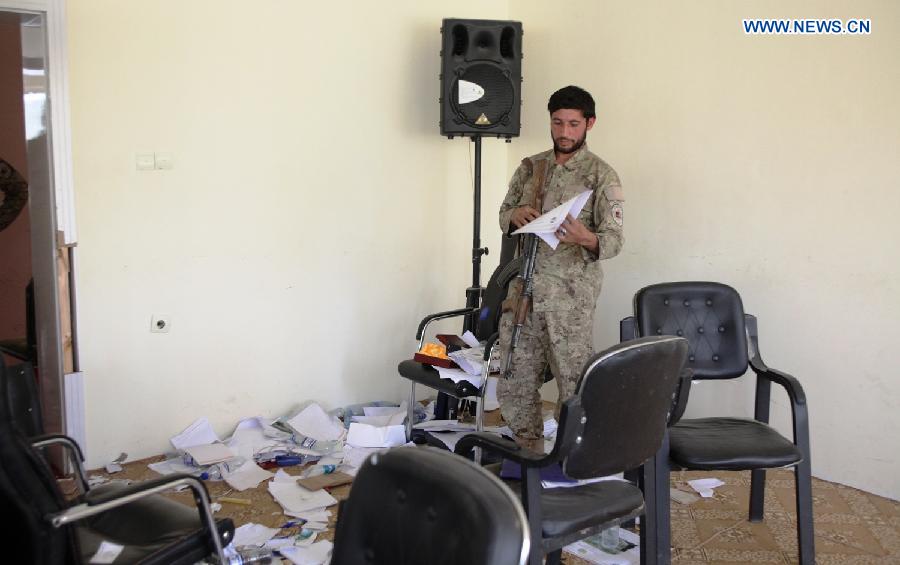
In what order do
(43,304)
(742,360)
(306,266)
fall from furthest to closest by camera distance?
1. (306,266)
2. (43,304)
3. (742,360)

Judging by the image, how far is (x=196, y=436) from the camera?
13.5ft

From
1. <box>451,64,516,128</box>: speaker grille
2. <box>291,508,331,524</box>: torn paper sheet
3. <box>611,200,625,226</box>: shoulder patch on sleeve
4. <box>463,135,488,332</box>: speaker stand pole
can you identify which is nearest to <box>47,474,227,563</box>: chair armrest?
<box>291,508,331,524</box>: torn paper sheet

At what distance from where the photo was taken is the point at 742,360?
3.22m

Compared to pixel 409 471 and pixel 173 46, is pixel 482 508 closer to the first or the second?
pixel 409 471

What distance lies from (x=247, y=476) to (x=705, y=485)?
2.07 metres

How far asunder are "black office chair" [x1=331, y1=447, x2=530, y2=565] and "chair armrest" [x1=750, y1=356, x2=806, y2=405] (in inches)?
74.4

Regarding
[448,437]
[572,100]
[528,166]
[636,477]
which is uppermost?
[572,100]

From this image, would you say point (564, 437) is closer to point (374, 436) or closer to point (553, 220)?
point (553, 220)

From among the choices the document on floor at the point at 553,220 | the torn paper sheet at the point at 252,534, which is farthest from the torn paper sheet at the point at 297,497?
the document on floor at the point at 553,220

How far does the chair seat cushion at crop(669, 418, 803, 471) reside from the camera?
8.75ft

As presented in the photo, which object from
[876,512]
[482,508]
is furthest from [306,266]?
[482,508]

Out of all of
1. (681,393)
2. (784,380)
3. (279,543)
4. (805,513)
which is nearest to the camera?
(681,393)

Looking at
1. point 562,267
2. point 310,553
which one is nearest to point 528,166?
point 562,267

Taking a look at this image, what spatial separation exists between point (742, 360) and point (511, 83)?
209 cm
